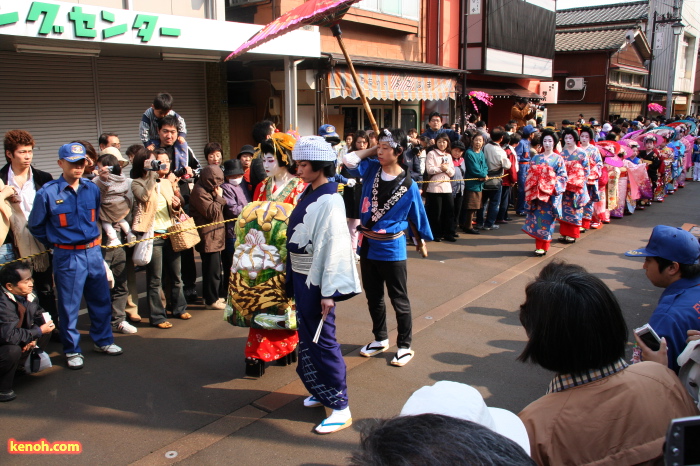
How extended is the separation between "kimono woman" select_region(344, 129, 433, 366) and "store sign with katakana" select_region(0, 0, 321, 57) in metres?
4.56

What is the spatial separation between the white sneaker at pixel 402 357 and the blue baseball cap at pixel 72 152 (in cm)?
287

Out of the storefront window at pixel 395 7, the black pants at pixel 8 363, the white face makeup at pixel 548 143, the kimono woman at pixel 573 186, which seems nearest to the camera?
the black pants at pixel 8 363

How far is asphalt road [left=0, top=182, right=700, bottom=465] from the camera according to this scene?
3.30 meters

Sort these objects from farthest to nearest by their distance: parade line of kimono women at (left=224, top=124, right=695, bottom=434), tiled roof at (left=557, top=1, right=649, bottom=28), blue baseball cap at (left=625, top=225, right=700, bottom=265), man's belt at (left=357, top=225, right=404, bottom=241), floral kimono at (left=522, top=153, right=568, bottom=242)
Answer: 1. tiled roof at (left=557, top=1, right=649, bottom=28)
2. floral kimono at (left=522, top=153, right=568, bottom=242)
3. man's belt at (left=357, top=225, right=404, bottom=241)
4. parade line of kimono women at (left=224, top=124, right=695, bottom=434)
5. blue baseball cap at (left=625, top=225, right=700, bottom=265)

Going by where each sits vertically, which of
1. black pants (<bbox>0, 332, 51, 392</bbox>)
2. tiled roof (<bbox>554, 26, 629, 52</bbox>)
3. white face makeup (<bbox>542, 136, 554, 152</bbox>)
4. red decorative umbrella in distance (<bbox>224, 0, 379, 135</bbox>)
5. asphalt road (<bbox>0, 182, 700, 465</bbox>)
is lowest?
asphalt road (<bbox>0, 182, 700, 465</bbox>)

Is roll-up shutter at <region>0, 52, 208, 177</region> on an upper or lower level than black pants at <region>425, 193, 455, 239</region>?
upper

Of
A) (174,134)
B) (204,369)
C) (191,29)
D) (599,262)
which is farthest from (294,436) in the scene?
(191,29)

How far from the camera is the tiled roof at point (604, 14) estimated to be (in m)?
27.9

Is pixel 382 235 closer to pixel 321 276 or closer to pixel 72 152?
pixel 321 276

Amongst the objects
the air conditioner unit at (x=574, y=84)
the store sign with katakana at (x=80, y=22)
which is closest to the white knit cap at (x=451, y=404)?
the store sign with katakana at (x=80, y=22)

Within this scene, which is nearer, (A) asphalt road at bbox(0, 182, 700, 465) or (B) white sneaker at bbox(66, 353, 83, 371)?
(A) asphalt road at bbox(0, 182, 700, 465)

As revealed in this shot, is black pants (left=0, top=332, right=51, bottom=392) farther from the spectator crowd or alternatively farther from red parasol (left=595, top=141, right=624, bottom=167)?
red parasol (left=595, top=141, right=624, bottom=167)

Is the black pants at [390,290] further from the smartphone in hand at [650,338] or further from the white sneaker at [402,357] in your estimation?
the smartphone in hand at [650,338]

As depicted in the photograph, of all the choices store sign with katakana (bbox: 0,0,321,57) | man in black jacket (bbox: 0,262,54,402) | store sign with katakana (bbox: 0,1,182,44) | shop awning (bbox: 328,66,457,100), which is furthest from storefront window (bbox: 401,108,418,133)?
man in black jacket (bbox: 0,262,54,402)
